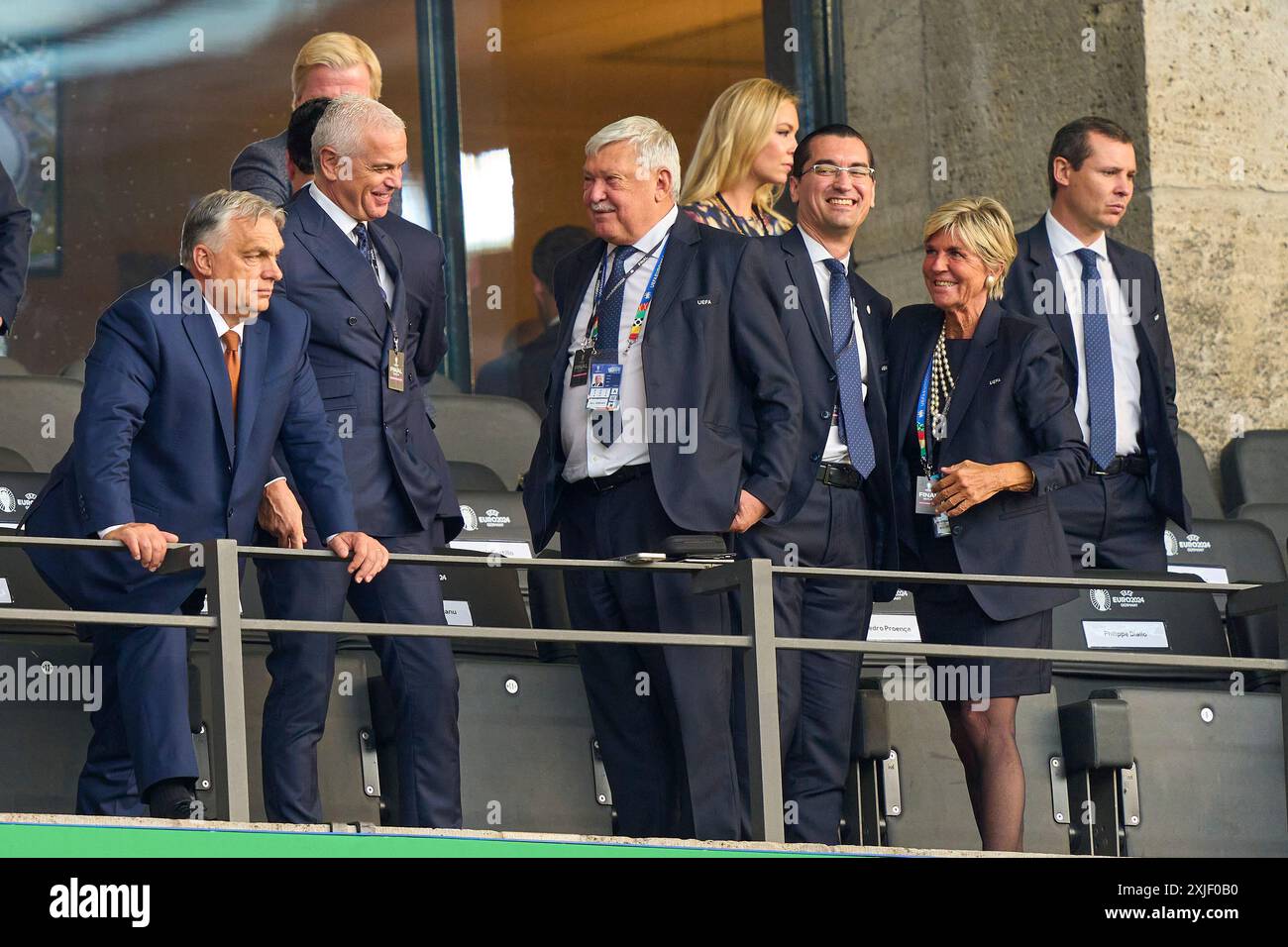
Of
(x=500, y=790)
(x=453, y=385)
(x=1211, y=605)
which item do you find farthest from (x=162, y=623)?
(x=453, y=385)

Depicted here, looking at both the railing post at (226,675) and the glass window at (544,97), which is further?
the glass window at (544,97)

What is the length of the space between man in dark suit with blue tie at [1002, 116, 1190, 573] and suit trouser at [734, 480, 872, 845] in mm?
1072

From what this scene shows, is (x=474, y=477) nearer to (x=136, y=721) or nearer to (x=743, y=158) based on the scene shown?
(x=743, y=158)

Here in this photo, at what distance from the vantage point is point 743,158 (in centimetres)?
577

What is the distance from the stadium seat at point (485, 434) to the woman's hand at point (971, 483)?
8.55 feet

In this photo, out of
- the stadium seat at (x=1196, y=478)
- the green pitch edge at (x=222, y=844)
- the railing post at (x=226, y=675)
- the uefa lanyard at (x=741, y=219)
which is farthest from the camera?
the stadium seat at (x=1196, y=478)

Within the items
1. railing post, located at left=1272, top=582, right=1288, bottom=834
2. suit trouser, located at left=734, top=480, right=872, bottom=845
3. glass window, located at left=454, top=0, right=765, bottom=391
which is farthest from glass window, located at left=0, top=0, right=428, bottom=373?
railing post, located at left=1272, top=582, right=1288, bottom=834

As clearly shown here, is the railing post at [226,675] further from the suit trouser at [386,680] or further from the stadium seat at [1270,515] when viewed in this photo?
Result: the stadium seat at [1270,515]

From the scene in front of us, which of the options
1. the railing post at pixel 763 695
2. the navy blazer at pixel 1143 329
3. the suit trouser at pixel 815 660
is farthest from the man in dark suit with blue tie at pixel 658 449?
the navy blazer at pixel 1143 329

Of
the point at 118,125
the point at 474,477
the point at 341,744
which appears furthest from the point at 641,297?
the point at 118,125

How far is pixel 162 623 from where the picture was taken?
4.30 meters

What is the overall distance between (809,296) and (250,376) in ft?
4.75

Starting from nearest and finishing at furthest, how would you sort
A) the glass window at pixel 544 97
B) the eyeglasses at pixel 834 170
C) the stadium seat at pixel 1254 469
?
the eyeglasses at pixel 834 170 < the stadium seat at pixel 1254 469 < the glass window at pixel 544 97

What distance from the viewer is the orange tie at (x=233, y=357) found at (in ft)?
15.5
